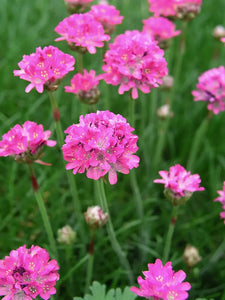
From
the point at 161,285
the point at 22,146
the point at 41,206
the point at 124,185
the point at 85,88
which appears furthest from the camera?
the point at 124,185

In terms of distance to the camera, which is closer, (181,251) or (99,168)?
(99,168)

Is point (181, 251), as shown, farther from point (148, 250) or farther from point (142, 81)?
point (142, 81)

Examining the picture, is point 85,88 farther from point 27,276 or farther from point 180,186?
point 27,276

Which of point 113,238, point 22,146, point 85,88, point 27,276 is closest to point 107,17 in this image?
point 85,88

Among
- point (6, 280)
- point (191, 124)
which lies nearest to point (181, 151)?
point (191, 124)

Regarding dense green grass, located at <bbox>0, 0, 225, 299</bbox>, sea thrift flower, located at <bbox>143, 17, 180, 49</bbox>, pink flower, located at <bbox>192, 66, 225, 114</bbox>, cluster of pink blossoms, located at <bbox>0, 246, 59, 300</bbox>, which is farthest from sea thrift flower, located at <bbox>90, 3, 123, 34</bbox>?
cluster of pink blossoms, located at <bbox>0, 246, 59, 300</bbox>

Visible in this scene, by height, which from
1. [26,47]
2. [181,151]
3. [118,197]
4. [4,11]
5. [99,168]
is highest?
[4,11]
